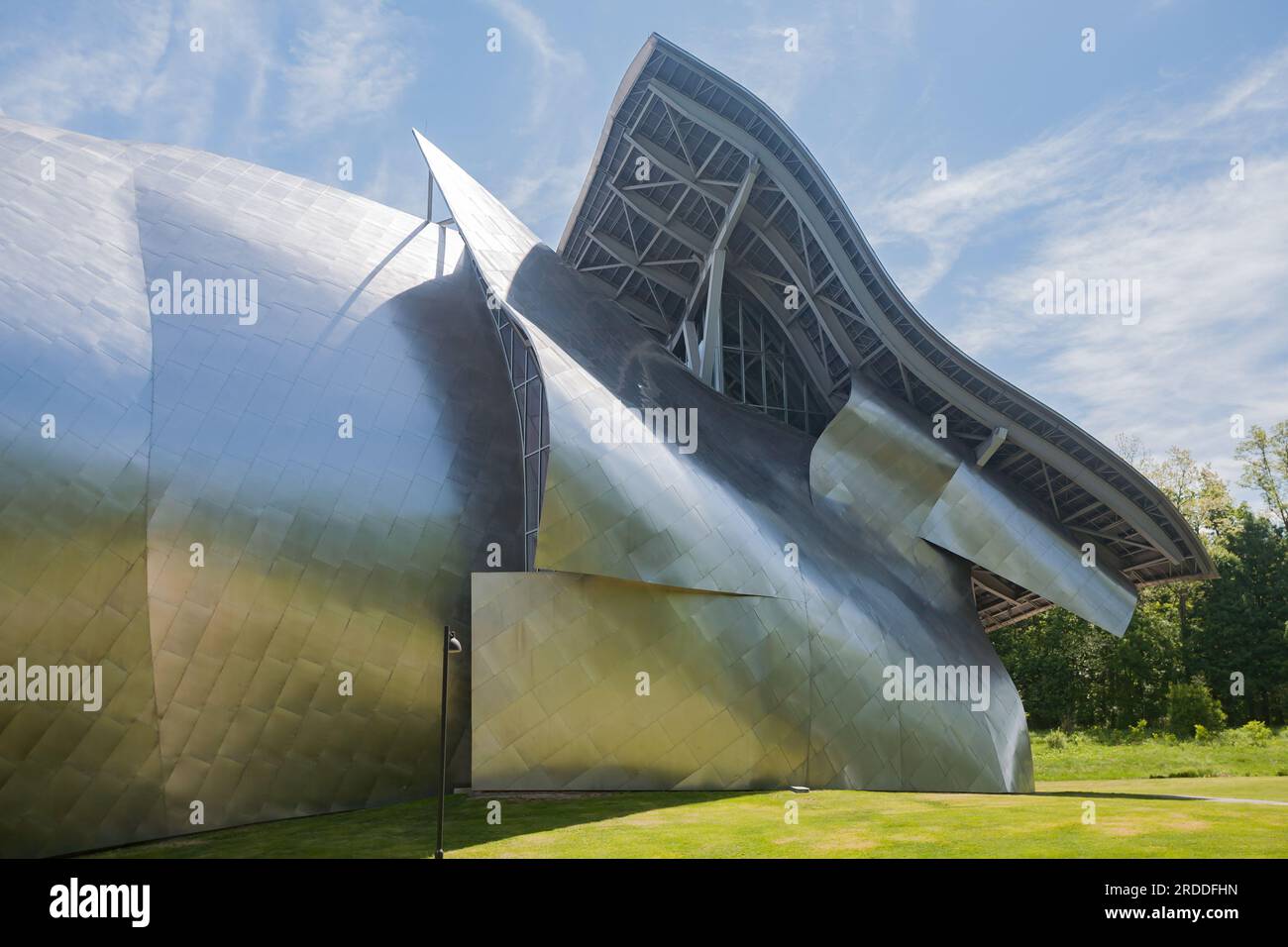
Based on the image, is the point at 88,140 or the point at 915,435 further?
the point at 915,435

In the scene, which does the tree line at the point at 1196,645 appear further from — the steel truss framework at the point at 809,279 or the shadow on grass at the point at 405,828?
the shadow on grass at the point at 405,828

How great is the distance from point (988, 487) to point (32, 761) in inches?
1049

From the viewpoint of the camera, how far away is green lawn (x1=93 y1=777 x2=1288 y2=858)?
44.9 feet

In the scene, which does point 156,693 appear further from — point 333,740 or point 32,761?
point 333,740

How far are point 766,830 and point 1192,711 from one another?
2110 inches

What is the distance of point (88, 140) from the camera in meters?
23.4

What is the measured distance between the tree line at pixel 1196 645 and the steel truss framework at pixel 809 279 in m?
34.8

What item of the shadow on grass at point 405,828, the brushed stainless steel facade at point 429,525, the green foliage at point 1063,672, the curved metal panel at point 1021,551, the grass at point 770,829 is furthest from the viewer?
the green foliage at point 1063,672

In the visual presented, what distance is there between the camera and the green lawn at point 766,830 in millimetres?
13680

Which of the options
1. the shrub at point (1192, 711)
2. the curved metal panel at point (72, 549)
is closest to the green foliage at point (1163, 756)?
the shrub at point (1192, 711)

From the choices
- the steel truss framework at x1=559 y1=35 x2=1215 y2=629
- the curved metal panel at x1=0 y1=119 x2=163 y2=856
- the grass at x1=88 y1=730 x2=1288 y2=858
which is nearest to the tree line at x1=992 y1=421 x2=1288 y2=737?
the steel truss framework at x1=559 y1=35 x2=1215 y2=629

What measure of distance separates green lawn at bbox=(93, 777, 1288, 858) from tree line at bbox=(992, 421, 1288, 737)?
49288 millimetres

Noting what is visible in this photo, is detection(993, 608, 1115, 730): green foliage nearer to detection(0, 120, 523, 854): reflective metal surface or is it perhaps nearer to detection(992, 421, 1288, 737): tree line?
detection(992, 421, 1288, 737): tree line
